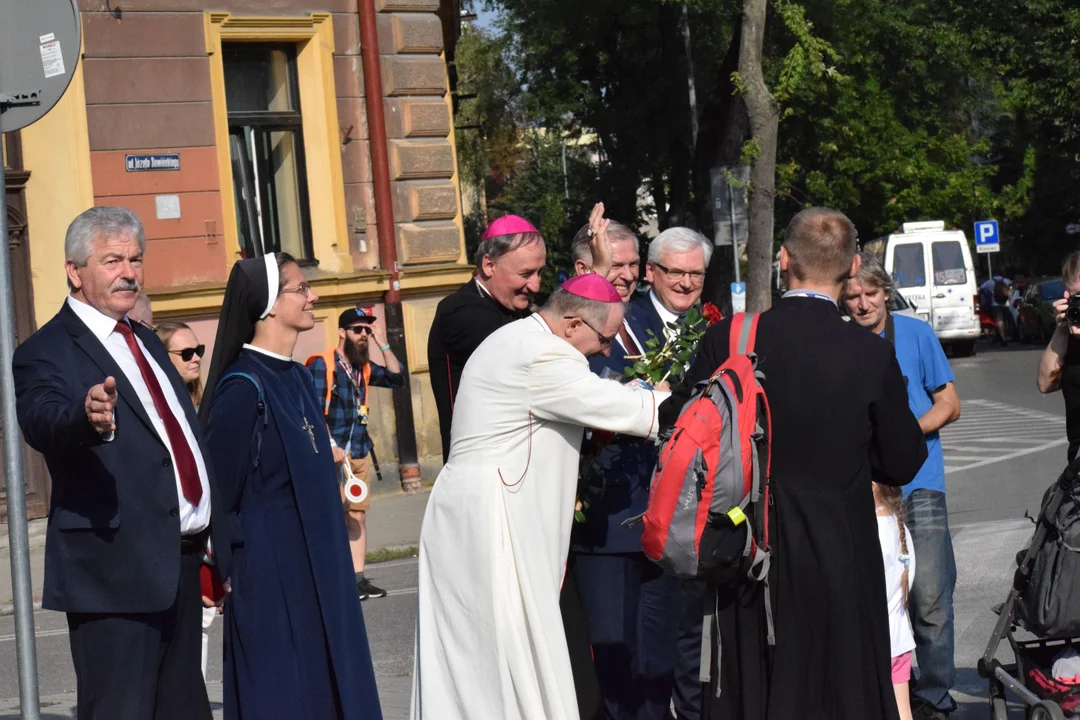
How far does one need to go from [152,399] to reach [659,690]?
89.0 inches

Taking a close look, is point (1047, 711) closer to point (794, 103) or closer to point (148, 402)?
point (148, 402)

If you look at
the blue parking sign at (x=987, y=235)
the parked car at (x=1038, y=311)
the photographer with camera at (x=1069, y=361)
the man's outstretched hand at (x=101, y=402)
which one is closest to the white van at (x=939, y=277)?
the parked car at (x=1038, y=311)

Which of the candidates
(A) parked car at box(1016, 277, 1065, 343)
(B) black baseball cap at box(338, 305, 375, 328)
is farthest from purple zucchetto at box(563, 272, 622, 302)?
(A) parked car at box(1016, 277, 1065, 343)

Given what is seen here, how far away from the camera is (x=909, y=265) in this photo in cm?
3347

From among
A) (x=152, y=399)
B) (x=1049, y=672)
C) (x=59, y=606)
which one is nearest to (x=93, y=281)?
(x=152, y=399)

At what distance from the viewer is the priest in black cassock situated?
4.57 metres

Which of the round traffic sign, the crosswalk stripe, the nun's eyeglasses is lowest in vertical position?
the crosswalk stripe

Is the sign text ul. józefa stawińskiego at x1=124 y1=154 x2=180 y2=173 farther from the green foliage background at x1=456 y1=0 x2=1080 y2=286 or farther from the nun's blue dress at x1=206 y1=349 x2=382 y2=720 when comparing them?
the nun's blue dress at x1=206 y1=349 x2=382 y2=720

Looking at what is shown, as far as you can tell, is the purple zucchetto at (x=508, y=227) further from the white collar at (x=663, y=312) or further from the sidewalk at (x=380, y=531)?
the sidewalk at (x=380, y=531)

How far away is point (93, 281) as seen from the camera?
484cm

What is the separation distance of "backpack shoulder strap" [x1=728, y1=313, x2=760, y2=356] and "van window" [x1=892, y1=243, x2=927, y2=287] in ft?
96.2

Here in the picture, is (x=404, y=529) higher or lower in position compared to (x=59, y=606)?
lower

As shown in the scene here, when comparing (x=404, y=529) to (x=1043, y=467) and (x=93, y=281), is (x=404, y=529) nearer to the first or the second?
(x=1043, y=467)

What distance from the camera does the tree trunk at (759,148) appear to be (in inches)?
781
